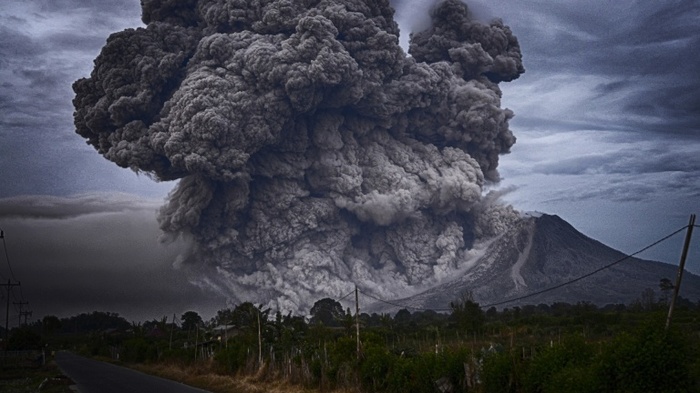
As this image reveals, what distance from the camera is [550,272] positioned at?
177 meters

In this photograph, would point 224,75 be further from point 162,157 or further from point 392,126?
point 392,126

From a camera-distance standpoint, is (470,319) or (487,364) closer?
(487,364)

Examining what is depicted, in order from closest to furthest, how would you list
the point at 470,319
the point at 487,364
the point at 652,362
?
1. the point at 652,362
2. the point at 487,364
3. the point at 470,319

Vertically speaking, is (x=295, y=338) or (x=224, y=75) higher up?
(x=224, y=75)

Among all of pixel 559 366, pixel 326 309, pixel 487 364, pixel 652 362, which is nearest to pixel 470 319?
pixel 326 309

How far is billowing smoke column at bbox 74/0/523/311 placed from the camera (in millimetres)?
87125

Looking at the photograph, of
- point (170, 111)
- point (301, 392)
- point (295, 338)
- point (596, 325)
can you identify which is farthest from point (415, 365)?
point (170, 111)

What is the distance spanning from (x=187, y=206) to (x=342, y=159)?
21.3 m

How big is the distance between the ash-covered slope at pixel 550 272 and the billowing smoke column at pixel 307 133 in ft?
103

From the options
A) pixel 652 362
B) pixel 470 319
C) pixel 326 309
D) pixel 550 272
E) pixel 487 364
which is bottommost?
pixel 652 362

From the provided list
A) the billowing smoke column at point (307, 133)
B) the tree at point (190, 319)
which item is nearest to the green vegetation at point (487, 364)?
the billowing smoke column at point (307, 133)

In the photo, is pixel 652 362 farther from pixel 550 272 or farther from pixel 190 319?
pixel 550 272

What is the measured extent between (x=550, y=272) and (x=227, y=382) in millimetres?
153878

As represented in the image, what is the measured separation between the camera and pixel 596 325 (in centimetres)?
5950
